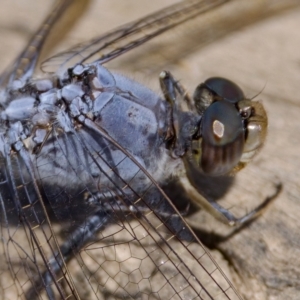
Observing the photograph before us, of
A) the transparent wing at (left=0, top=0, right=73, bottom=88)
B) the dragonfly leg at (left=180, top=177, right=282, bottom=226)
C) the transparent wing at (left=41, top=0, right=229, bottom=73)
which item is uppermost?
the transparent wing at (left=0, top=0, right=73, bottom=88)

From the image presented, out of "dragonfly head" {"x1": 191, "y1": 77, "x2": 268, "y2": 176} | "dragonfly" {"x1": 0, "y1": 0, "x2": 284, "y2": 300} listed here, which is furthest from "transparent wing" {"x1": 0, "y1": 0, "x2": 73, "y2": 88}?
"dragonfly head" {"x1": 191, "y1": 77, "x2": 268, "y2": 176}

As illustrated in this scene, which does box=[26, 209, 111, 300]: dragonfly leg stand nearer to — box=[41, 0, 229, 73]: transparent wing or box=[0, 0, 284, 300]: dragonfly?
box=[0, 0, 284, 300]: dragonfly

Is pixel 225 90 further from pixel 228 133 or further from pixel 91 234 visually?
pixel 91 234

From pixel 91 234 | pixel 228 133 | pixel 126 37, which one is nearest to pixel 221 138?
pixel 228 133

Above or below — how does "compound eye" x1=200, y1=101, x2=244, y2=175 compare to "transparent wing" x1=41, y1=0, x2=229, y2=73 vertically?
below

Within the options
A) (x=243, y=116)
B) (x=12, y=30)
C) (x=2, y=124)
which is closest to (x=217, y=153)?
(x=243, y=116)

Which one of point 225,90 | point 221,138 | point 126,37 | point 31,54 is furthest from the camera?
point 31,54

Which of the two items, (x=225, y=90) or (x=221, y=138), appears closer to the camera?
(x=221, y=138)

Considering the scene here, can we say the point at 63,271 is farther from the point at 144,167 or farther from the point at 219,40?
the point at 219,40
